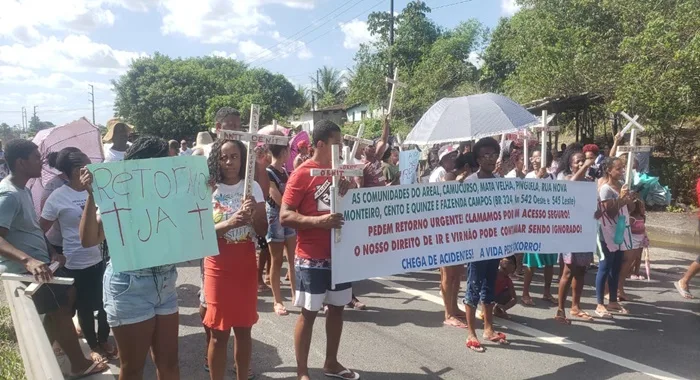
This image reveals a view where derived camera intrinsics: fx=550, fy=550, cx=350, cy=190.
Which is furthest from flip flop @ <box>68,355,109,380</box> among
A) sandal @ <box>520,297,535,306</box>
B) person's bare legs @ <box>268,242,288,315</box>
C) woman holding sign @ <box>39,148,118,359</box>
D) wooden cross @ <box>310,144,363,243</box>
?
sandal @ <box>520,297,535,306</box>

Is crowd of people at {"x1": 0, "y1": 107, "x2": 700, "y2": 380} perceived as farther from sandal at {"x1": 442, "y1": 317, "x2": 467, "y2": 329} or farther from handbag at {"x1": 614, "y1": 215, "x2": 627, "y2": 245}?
handbag at {"x1": 614, "y1": 215, "x2": 627, "y2": 245}

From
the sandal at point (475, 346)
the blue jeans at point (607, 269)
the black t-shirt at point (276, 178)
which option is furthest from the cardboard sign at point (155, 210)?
the blue jeans at point (607, 269)

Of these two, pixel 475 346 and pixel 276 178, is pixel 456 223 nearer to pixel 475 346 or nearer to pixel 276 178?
pixel 475 346

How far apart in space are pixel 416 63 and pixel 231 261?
1232 inches

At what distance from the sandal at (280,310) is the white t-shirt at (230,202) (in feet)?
8.03

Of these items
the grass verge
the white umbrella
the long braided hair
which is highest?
the white umbrella

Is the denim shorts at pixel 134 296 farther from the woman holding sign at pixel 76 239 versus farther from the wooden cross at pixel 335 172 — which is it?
the woman holding sign at pixel 76 239

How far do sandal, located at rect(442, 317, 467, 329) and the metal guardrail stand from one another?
12.3 feet

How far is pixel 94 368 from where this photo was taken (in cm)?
423

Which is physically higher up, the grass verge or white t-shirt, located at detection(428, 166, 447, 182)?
white t-shirt, located at detection(428, 166, 447, 182)

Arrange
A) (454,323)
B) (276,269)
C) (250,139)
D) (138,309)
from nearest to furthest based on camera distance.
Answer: (138,309) < (250,139) < (454,323) < (276,269)

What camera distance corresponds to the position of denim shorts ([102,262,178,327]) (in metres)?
2.98

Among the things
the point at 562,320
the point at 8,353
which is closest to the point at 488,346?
the point at 562,320

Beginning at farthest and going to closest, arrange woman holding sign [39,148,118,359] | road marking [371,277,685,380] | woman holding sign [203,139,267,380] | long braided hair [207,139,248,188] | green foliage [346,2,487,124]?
green foliage [346,2,487,124] < road marking [371,277,685,380] < woman holding sign [39,148,118,359] < long braided hair [207,139,248,188] < woman holding sign [203,139,267,380]
